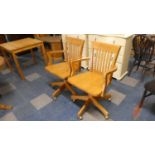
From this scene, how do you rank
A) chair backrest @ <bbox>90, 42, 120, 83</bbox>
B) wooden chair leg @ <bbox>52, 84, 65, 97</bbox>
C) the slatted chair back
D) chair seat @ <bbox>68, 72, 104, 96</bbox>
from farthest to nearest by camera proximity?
wooden chair leg @ <bbox>52, 84, 65, 97</bbox>, the slatted chair back, chair backrest @ <bbox>90, 42, 120, 83</bbox>, chair seat @ <bbox>68, 72, 104, 96</bbox>

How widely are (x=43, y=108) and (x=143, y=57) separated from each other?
189 cm

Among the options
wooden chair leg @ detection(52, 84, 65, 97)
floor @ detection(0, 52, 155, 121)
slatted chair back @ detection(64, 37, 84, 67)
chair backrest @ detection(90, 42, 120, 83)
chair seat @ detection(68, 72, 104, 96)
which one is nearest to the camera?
chair seat @ detection(68, 72, 104, 96)

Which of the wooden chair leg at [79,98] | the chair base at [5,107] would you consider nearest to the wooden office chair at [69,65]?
the wooden chair leg at [79,98]

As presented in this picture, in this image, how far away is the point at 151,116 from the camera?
5.37ft

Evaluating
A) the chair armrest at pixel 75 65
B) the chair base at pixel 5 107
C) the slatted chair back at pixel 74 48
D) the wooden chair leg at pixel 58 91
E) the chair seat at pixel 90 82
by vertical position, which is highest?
the slatted chair back at pixel 74 48

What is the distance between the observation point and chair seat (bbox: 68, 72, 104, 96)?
4.74ft

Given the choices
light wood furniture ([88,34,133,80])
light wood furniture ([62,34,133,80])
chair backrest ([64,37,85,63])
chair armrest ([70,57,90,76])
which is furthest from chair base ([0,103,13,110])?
light wood furniture ([88,34,133,80])

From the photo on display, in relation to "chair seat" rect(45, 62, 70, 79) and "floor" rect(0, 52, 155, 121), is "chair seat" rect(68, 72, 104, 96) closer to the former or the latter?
"chair seat" rect(45, 62, 70, 79)

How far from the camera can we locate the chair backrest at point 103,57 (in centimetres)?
155

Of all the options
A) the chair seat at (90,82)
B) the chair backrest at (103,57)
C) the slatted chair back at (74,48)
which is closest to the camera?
the chair seat at (90,82)

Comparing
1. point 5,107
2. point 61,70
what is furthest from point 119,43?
point 5,107

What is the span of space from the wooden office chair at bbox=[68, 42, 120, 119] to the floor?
14 cm

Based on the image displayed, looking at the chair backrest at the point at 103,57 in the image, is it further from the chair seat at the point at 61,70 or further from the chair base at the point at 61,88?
the chair base at the point at 61,88
